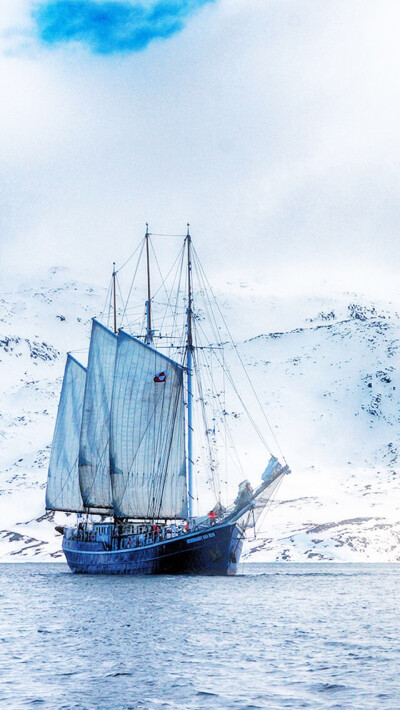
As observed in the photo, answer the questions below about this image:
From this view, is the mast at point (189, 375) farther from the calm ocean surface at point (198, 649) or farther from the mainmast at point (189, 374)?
the calm ocean surface at point (198, 649)

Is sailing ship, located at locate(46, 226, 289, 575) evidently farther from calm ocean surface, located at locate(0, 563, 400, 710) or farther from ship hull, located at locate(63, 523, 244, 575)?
calm ocean surface, located at locate(0, 563, 400, 710)

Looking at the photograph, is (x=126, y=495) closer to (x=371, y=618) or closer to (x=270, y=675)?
(x=371, y=618)

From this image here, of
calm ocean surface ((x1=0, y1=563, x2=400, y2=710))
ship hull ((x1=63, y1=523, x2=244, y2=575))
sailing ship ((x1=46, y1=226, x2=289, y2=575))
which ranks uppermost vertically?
sailing ship ((x1=46, y1=226, x2=289, y2=575))

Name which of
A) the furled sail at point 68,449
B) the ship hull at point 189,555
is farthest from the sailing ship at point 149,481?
the furled sail at point 68,449

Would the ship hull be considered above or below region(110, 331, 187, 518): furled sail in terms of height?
below

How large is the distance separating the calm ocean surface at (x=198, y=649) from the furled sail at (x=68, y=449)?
3909 cm

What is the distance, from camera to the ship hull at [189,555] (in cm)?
8694

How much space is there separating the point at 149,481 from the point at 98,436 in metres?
12.5

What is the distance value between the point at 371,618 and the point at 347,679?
23267 millimetres

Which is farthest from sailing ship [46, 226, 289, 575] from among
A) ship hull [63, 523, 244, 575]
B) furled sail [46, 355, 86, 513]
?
furled sail [46, 355, 86, 513]

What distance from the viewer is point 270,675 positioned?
34938 millimetres

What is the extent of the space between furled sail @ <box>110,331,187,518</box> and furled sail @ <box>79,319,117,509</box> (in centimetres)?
851

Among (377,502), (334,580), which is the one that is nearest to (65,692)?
(334,580)

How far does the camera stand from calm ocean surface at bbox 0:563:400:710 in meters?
30.8
